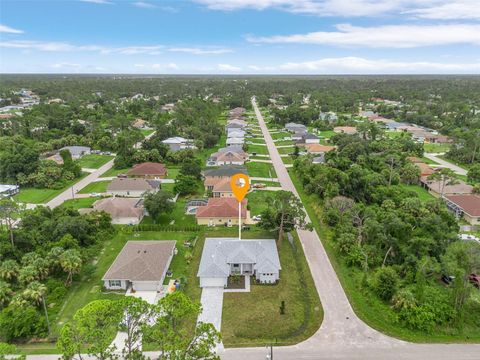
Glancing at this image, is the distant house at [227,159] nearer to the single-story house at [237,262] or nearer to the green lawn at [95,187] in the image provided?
the green lawn at [95,187]

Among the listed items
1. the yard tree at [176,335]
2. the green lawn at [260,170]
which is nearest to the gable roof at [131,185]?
the green lawn at [260,170]

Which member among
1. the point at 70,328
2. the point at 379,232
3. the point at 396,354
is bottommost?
the point at 396,354

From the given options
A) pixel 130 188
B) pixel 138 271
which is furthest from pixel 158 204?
pixel 130 188

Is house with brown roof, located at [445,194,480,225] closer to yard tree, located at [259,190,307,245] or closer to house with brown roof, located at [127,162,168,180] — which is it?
yard tree, located at [259,190,307,245]

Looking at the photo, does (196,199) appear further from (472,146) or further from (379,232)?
(472,146)

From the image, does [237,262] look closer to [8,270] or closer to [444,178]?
[8,270]

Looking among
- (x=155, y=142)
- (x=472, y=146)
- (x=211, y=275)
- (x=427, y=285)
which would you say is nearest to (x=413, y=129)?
(x=472, y=146)
